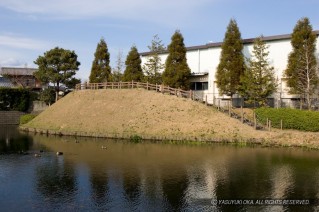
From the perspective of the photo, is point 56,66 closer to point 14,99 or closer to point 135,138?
point 14,99

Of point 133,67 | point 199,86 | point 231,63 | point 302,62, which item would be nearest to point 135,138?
point 231,63

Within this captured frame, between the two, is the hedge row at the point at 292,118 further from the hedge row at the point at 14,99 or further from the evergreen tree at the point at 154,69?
the hedge row at the point at 14,99

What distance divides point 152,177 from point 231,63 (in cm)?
2798

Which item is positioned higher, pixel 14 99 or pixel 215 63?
pixel 215 63

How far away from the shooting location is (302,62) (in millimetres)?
41094

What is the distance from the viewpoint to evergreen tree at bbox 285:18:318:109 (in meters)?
40.9

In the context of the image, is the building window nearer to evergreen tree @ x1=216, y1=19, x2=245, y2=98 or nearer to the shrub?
evergreen tree @ x1=216, y1=19, x2=245, y2=98

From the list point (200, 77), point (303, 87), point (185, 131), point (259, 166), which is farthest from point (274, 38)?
point (259, 166)

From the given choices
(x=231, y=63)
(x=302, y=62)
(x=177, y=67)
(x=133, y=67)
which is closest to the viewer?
(x=302, y=62)

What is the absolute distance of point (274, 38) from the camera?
4559 cm

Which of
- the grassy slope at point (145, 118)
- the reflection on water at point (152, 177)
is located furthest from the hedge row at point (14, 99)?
the reflection on water at point (152, 177)

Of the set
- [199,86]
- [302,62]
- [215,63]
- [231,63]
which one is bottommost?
[199,86]

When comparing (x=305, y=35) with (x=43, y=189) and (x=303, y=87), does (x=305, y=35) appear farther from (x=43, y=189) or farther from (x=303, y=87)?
(x=43, y=189)

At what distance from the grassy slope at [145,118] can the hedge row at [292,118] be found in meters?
1.54
